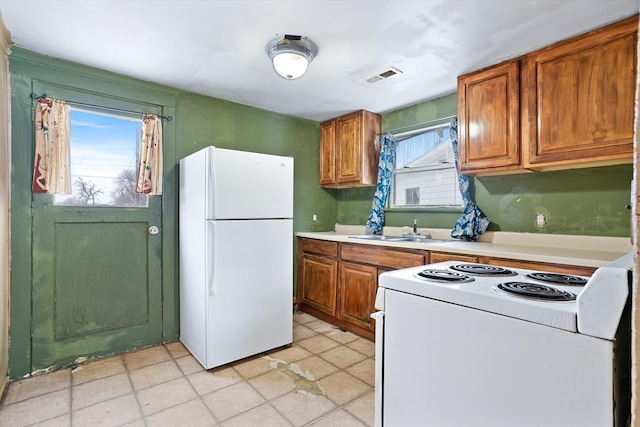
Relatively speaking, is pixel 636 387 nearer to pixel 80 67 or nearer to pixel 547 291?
pixel 547 291

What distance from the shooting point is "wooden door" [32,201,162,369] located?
239 centimetres

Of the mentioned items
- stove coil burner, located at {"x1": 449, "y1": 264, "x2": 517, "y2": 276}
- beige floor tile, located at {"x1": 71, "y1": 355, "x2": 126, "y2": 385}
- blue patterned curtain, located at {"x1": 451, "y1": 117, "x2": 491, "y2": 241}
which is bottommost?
beige floor tile, located at {"x1": 71, "y1": 355, "x2": 126, "y2": 385}

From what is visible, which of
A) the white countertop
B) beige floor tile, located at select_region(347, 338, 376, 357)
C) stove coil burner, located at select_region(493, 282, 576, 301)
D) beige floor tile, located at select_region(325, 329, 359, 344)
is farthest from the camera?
beige floor tile, located at select_region(325, 329, 359, 344)

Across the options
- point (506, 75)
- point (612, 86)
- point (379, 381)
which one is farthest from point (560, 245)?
point (379, 381)

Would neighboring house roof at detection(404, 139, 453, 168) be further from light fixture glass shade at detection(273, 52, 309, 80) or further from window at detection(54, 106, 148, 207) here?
window at detection(54, 106, 148, 207)

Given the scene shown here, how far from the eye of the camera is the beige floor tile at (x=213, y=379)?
7.17 ft

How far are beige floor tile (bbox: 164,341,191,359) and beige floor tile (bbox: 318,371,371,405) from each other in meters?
1.25

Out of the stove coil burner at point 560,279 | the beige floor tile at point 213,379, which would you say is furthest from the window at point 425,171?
the beige floor tile at point 213,379

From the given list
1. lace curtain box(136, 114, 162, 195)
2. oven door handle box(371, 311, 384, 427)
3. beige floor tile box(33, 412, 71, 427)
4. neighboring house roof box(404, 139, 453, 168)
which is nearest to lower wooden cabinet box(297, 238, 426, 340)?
neighboring house roof box(404, 139, 453, 168)

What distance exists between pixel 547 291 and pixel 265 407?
174 cm

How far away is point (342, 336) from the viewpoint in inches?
122

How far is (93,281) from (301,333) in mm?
1875

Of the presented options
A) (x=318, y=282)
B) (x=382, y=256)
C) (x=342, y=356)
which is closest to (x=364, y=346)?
(x=342, y=356)

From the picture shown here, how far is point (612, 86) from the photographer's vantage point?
191 cm
